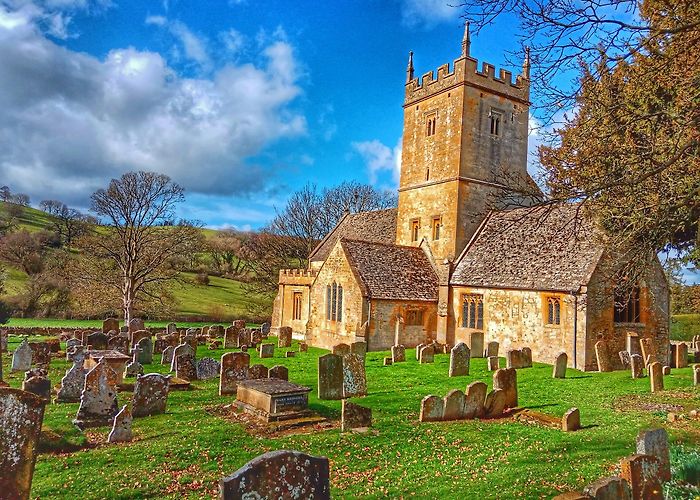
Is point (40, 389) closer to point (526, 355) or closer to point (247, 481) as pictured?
point (247, 481)

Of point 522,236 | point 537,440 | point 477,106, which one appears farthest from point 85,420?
point 477,106

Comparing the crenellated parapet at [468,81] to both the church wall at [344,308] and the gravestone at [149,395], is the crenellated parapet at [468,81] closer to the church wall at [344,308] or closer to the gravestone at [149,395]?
the church wall at [344,308]

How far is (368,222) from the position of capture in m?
34.3

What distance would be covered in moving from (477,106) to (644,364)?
1470cm

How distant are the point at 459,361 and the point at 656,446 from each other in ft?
31.7

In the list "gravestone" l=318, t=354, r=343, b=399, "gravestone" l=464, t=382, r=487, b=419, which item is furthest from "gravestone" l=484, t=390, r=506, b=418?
"gravestone" l=318, t=354, r=343, b=399

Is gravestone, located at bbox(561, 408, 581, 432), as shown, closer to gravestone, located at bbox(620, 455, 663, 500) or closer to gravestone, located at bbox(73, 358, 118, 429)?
gravestone, located at bbox(620, 455, 663, 500)

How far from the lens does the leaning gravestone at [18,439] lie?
18.9 ft

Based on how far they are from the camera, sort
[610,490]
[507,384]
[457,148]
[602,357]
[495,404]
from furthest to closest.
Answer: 1. [457,148]
2. [602,357]
3. [507,384]
4. [495,404]
5. [610,490]

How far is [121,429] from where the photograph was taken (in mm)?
9359

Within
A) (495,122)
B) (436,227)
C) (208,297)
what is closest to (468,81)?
(495,122)

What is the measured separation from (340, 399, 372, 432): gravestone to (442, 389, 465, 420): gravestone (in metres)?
1.81

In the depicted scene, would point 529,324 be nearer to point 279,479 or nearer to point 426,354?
point 426,354

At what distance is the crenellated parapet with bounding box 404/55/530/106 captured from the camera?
2609 cm
